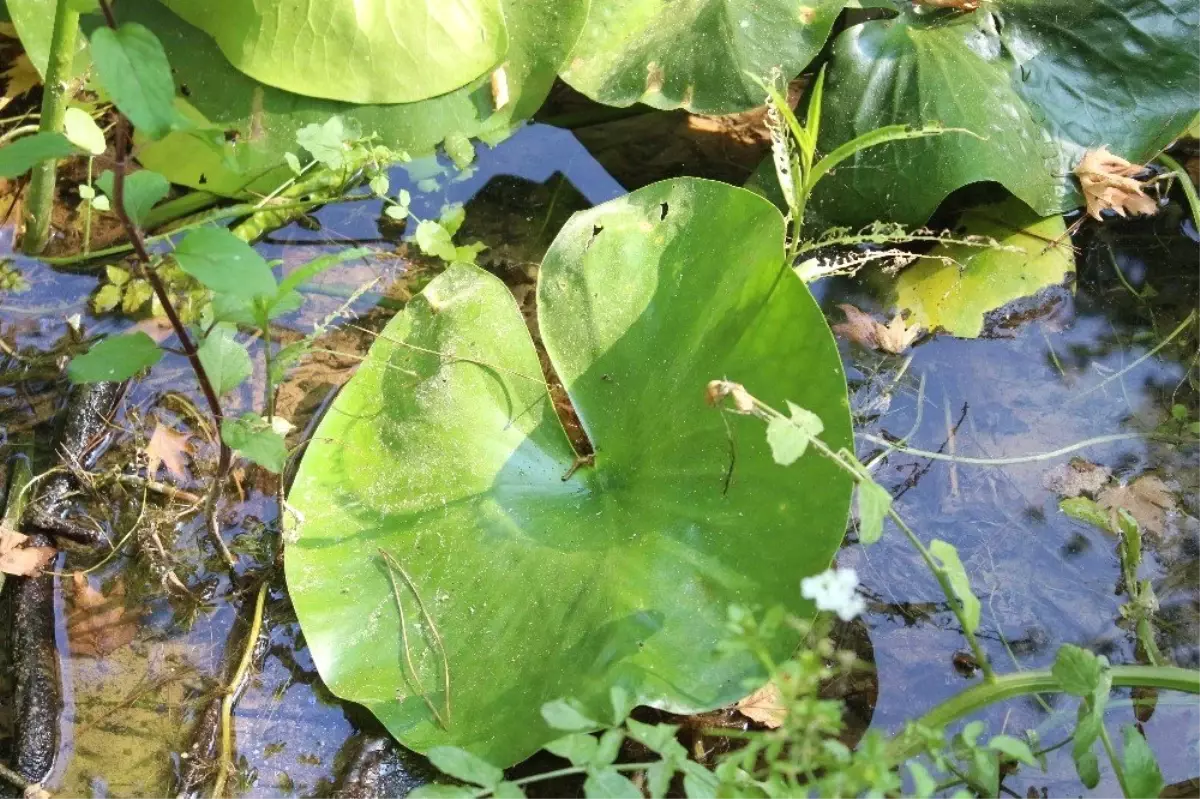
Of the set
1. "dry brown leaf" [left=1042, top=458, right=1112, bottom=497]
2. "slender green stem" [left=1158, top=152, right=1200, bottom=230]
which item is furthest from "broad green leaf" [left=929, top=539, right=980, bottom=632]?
"slender green stem" [left=1158, top=152, right=1200, bottom=230]

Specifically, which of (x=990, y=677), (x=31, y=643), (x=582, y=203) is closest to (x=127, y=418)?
(x=31, y=643)

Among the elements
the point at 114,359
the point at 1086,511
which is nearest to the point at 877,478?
the point at 1086,511

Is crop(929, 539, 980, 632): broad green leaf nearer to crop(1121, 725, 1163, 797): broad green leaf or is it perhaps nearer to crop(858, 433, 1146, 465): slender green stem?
crop(1121, 725, 1163, 797): broad green leaf

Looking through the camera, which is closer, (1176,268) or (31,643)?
(31,643)

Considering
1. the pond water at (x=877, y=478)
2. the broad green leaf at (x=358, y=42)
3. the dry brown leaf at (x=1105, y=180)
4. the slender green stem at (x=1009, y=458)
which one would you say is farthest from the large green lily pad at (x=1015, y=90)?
the broad green leaf at (x=358, y=42)

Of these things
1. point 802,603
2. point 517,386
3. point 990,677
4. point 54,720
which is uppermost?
point 517,386

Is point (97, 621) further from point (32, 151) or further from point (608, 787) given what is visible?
point (608, 787)

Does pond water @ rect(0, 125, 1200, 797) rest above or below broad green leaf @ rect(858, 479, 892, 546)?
below

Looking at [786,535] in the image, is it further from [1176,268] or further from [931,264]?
[1176,268]
